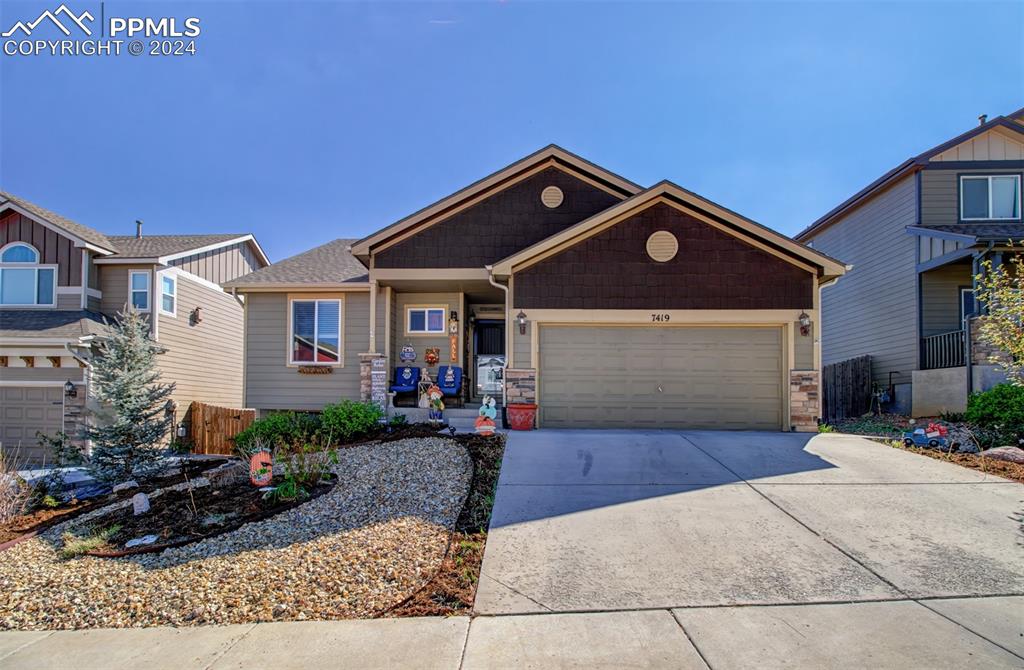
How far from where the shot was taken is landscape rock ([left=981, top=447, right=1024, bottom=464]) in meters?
8.79

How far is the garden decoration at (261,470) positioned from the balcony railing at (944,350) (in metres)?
14.2

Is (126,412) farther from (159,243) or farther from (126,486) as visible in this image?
(159,243)

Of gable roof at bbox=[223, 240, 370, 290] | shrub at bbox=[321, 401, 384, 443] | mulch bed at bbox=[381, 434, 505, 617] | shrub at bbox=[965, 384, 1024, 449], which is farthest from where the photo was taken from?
gable roof at bbox=[223, 240, 370, 290]

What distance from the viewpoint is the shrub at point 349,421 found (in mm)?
11094

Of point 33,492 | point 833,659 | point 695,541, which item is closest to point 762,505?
point 695,541

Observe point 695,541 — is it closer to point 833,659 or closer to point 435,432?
point 833,659

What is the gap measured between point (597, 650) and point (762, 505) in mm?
3656

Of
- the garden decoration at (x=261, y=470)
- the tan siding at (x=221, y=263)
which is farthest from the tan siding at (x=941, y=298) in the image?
the tan siding at (x=221, y=263)

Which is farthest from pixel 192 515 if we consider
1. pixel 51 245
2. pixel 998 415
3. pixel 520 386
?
pixel 998 415

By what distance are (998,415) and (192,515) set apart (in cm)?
1344

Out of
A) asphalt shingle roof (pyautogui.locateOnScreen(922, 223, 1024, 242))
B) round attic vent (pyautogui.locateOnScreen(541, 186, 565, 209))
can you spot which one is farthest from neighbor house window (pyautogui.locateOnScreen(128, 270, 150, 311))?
asphalt shingle roof (pyautogui.locateOnScreen(922, 223, 1024, 242))

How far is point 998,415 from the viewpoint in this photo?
10.8 m

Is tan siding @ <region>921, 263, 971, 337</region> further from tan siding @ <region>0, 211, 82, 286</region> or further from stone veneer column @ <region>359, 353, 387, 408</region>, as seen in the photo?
tan siding @ <region>0, 211, 82, 286</region>

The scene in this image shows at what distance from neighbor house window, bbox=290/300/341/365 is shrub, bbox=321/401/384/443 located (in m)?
2.48
